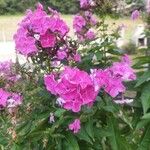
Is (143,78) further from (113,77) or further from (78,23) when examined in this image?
(78,23)

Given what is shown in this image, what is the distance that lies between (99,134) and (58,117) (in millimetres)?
193

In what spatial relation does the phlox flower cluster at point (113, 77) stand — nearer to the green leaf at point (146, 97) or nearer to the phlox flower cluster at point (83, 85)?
the phlox flower cluster at point (83, 85)

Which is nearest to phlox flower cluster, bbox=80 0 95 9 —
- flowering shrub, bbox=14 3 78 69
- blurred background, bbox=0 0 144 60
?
blurred background, bbox=0 0 144 60

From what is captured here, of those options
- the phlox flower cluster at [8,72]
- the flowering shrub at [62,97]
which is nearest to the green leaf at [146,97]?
the flowering shrub at [62,97]

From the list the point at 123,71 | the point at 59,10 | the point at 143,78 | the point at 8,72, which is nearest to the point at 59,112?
the point at 123,71

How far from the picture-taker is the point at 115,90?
7.36ft

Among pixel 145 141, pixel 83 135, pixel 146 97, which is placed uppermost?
pixel 146 97

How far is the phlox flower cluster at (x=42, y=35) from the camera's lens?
2389 mm

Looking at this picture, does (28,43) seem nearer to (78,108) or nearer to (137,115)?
(78,108)

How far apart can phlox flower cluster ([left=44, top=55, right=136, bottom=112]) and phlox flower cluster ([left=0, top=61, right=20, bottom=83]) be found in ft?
2.01

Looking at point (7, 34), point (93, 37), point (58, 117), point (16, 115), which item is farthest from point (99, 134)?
point (7, 34)

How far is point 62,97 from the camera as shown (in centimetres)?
219

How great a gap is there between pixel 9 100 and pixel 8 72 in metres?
0.38

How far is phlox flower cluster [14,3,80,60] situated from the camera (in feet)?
7.84
